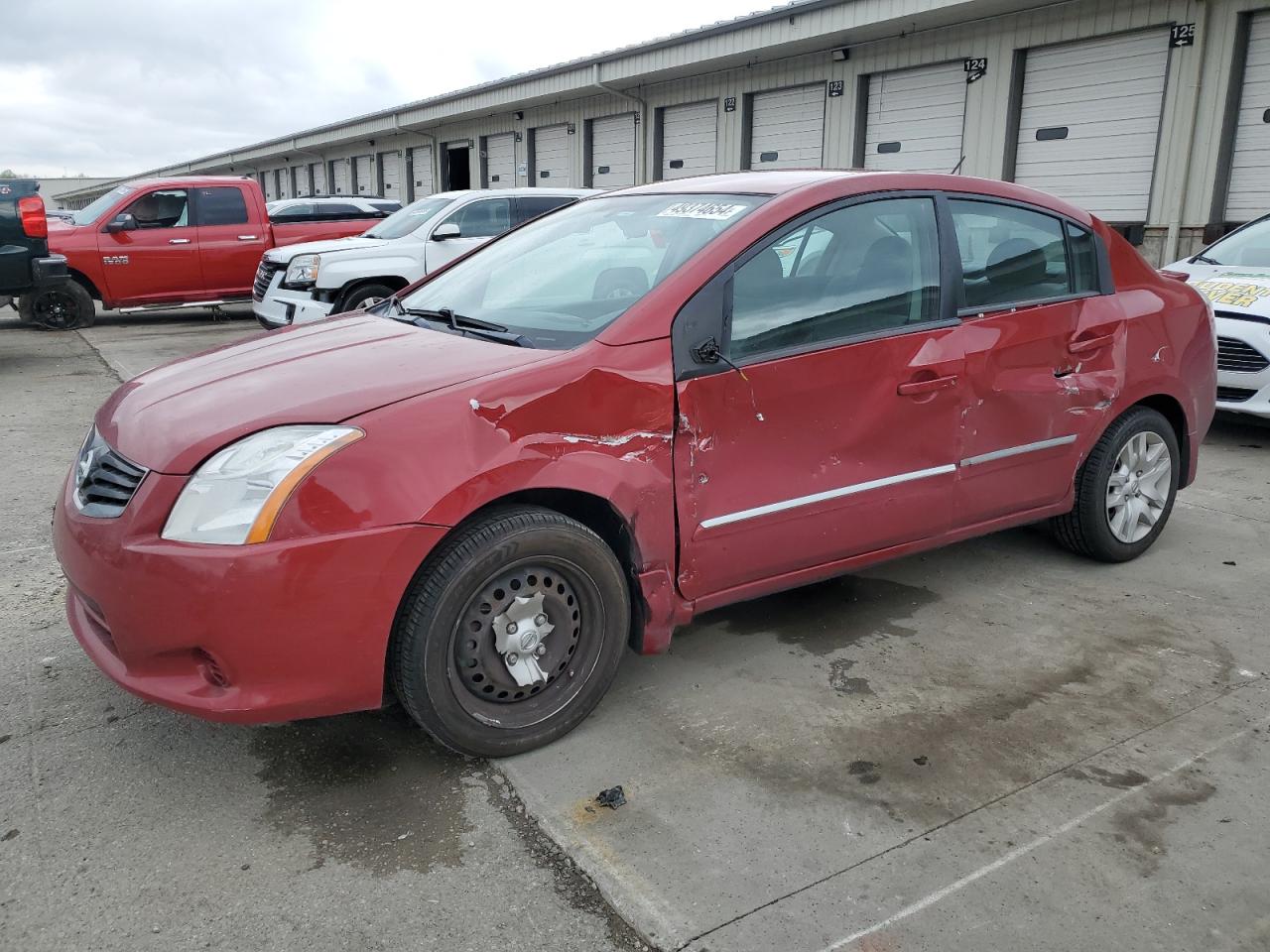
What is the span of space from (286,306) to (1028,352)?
7.47 meters

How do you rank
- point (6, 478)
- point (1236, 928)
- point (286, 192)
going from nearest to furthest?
point (1236, 928) < point (6, 478) < point (286, 192)

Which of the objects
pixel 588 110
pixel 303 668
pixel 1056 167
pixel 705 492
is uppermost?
pixel 588 110

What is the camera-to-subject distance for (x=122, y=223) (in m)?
12.1

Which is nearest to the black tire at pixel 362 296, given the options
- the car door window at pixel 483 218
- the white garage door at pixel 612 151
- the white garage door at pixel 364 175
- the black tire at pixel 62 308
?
the car door window at pixel 483 218

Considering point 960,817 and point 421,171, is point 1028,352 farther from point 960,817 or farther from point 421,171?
point 421,171

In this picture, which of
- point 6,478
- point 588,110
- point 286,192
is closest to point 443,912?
point 6,478

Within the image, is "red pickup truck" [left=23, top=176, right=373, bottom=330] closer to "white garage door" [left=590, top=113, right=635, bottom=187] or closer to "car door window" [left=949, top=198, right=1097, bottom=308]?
"white garage door" [left=590, top=113, right=635, bottom=187]

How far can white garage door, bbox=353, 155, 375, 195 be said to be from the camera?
3175cm

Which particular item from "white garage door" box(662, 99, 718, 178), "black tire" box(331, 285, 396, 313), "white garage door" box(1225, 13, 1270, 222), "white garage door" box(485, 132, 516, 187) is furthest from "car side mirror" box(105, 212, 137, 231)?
"white garage door" box(1225, 13, 1270, 222)

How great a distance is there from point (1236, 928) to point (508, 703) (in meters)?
1.82

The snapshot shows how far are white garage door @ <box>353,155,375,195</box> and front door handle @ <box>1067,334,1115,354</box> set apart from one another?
30405 millimetres

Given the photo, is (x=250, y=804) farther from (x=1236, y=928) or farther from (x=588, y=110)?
(x=588, y=110)

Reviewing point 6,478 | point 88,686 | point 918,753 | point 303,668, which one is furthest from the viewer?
point 6,478

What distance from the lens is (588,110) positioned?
20.1m
